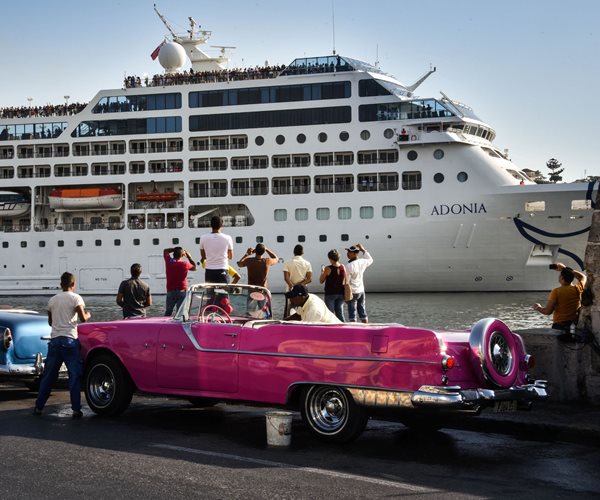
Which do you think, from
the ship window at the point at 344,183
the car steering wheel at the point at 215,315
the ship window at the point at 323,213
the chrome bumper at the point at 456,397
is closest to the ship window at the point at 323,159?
the ship window at the point at 344,183

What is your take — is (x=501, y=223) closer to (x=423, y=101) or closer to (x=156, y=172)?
(x=423, y=101)

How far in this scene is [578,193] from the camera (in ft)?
121

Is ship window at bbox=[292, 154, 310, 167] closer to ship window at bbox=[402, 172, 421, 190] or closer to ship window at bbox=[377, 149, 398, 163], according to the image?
ship window at bbox=[377, 149, 398, 163]

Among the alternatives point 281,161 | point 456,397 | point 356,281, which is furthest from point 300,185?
point 456,397

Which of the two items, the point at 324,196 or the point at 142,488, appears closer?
the point at 142,488

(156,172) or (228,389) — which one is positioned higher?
(156,172)

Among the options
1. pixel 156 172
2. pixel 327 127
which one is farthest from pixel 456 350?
pixel 156 172

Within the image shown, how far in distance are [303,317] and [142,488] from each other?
11.4 ft

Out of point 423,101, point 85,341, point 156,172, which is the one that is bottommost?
point 85,341

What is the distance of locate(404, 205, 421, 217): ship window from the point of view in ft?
124

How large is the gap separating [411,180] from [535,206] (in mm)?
5621

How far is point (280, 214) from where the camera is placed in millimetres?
39812

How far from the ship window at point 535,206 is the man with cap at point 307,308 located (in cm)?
2961

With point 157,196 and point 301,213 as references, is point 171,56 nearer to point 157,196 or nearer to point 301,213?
point 157,196
